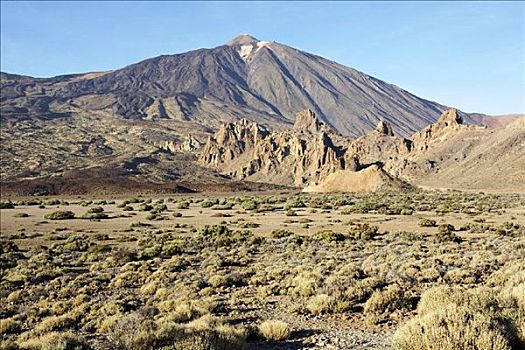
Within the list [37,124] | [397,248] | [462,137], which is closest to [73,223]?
[397,248]

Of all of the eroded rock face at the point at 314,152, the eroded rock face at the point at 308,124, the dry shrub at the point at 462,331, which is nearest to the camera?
the dry shrub at the point at 462,331

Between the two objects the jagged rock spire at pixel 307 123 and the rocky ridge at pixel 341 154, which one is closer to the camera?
the rocky ridge at pixel 341 154

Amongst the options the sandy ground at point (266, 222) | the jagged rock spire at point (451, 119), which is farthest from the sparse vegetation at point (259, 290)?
the jagged rock spire at point (451, 119)

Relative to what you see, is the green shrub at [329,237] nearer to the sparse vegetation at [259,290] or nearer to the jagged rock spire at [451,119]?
the sparse vegetation at [259,290]

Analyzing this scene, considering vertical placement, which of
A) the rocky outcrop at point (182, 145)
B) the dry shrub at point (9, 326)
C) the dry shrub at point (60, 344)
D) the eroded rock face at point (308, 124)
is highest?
the eroded rock face at point (308, 124)

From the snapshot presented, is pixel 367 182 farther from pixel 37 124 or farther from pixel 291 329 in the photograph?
pixel 37 124

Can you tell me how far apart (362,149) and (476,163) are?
35.8 meters

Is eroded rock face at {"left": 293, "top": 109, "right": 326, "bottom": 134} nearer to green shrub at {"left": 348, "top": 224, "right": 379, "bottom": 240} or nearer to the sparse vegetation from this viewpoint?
the sparse vegetation

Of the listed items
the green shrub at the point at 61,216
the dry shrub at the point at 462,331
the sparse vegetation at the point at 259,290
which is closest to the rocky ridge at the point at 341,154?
the green shrub at the point at 61,216

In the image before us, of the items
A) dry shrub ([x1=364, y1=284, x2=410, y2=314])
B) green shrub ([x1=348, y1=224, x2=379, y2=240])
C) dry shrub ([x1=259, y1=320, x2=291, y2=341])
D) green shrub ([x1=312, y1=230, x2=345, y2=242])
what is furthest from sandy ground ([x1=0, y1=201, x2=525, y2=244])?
dry shrub ([x1=259, y1=320, x2=291, y2=341])

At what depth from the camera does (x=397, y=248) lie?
21.2 metres

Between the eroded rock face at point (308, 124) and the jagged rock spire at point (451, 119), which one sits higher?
the eroded rock face at point (308, 124)

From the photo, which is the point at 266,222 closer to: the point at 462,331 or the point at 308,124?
the point at 462,331

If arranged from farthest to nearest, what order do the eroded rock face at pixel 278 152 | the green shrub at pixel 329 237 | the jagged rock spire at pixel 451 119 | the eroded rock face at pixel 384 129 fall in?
the eroded rock face at pixel 384 129
the eroded rock face at pixel 278 152
the jagged rock spire at pixel 451 119
the green shrub at pixel 329 237
